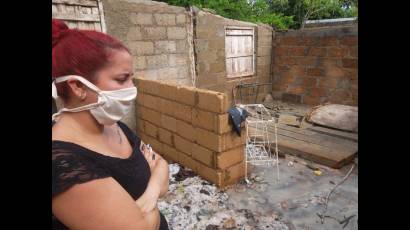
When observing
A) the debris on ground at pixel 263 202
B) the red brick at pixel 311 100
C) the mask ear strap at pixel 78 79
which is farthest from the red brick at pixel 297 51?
the mask ear strap at pixel 78 79

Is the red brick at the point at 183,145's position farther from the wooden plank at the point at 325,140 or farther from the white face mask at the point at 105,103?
the white face mask at the point at 105,103

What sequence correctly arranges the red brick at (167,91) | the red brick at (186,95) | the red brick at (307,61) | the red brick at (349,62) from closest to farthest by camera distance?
1. the red brick at (186,95)
2. the red brick at (167,91)
3. the red brick at (349,62)
4. the red brick at (307,61)

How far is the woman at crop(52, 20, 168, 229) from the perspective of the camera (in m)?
1.00

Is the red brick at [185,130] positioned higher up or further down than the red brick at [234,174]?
higher up

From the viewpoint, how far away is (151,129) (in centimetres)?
541

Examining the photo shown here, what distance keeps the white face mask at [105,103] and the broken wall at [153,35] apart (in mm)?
4194

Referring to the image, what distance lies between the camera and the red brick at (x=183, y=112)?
14.6 feet

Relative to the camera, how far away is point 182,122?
4.64m

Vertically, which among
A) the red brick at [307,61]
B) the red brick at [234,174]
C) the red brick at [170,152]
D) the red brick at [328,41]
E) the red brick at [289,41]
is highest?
the red brick at [289,41]

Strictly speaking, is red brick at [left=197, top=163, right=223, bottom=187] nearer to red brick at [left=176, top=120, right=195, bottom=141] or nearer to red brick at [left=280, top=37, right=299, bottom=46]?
red brick at [left=176, top=120, right=195, bottom=141]

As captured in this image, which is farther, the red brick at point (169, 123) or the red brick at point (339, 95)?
the red brick at point (339, 95)
